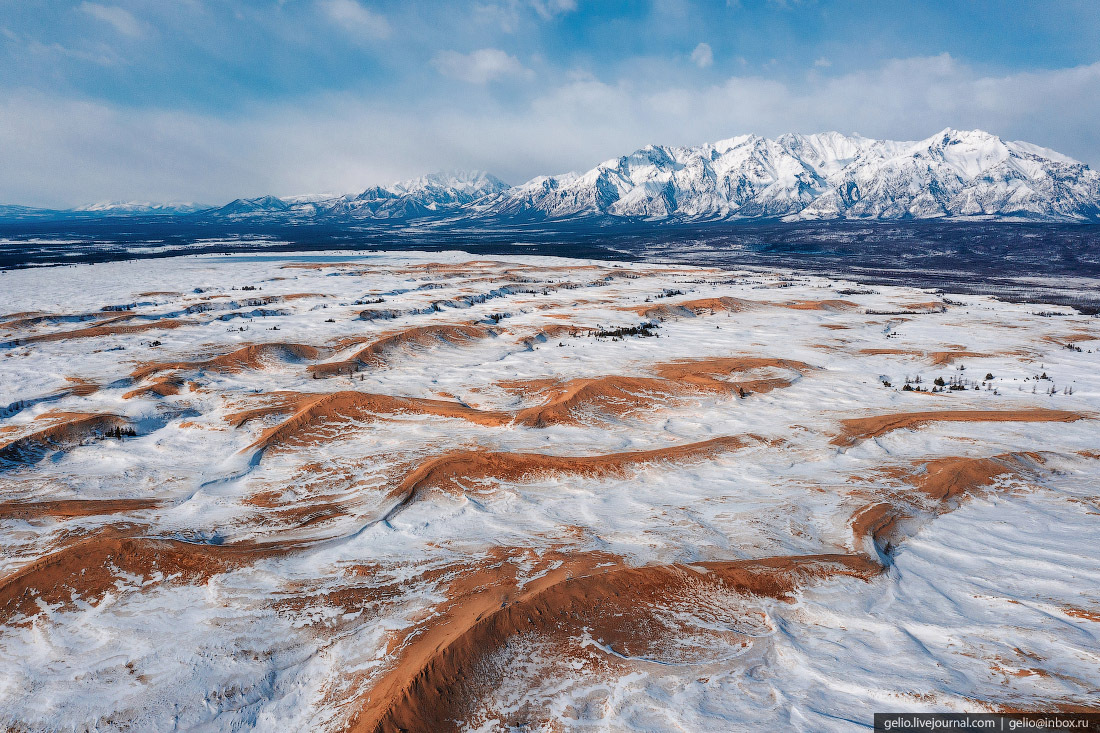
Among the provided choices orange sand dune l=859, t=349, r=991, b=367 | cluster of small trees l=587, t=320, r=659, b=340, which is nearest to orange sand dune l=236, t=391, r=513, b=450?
cluster of small trees l=587, t=320, r=659, b=340

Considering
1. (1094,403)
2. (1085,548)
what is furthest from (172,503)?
(1094,403)

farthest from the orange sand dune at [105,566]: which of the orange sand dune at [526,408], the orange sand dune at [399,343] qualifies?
the orange sand dune at [399,343]

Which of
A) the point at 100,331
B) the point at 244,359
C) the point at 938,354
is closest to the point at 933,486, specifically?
the point at 938,354

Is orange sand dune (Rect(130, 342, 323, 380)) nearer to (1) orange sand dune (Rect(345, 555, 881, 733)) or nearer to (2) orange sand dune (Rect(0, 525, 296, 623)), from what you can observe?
(2) orange sand dune (Rect(0, 525, 296, 623))

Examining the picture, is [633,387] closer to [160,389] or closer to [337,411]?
[337,411]

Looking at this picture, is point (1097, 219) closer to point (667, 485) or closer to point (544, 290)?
point (544, 290)

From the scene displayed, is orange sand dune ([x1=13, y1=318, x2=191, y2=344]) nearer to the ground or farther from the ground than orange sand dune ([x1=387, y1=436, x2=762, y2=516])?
farther from the ground

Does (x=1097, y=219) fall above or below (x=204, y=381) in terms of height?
above
